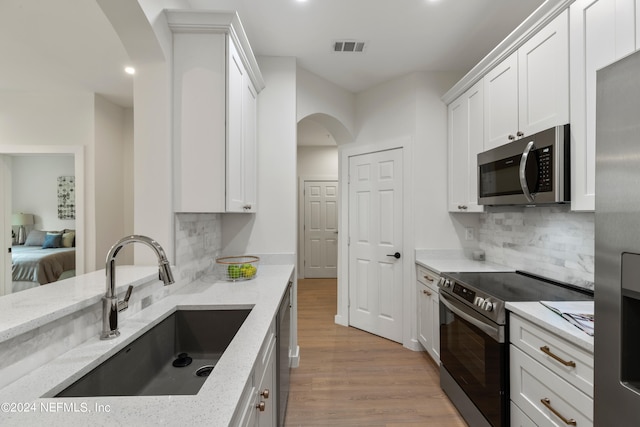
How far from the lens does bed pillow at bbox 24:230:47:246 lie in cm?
547

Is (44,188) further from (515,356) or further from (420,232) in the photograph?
(515,356)

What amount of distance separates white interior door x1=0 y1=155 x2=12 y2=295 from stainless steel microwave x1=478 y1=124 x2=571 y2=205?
5272 mm

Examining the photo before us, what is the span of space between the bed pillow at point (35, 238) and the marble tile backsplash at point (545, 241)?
23.4 feet

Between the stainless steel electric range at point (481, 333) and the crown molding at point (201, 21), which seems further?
the crown molding at point (201, 21)

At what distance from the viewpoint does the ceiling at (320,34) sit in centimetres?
213

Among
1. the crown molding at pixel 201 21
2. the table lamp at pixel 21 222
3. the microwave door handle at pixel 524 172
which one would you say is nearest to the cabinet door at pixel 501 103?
the microwave door handle at pixel 524 172

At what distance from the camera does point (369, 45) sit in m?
2.61

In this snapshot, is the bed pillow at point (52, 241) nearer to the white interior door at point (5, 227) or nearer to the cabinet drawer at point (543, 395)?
the white interior door at point (5, 227)

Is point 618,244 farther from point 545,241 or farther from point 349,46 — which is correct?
point 349,46

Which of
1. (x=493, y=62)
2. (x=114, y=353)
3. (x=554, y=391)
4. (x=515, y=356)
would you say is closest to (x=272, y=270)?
(x=114, y=353)

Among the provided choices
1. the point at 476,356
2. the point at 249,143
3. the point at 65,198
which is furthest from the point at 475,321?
the point at 65,198

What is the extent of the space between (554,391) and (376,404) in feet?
4.03

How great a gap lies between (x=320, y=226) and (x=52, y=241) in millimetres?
4690

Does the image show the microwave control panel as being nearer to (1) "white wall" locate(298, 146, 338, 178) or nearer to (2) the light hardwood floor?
(2) the light hardwood floor
